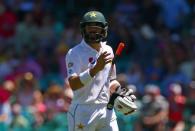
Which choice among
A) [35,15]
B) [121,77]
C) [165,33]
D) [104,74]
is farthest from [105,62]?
[35,15]

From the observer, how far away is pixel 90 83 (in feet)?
30.7

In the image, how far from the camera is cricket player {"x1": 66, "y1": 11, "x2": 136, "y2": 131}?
9.34 meters

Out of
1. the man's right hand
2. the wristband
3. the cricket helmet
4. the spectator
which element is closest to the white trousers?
the wristband

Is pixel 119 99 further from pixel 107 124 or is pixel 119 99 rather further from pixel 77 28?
pixel 77 28

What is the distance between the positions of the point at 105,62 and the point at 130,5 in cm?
815

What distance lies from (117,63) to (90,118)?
6.80 m

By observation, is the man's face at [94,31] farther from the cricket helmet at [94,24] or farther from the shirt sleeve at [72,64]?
the shirt sleeve at [72,64]

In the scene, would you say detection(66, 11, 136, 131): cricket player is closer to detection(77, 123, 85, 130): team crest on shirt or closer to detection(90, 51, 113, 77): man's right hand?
detection(77, 123, 85, 130): team crest on shirt

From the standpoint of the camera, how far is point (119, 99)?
31.3 feet

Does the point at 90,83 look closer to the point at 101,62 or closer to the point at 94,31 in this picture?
→ the point at 101,62

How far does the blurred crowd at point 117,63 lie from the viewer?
13.6 meters

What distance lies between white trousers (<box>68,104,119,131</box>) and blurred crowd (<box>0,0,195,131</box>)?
150 inches

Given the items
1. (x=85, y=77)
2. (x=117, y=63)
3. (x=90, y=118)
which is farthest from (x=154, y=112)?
(x=85, y=77)

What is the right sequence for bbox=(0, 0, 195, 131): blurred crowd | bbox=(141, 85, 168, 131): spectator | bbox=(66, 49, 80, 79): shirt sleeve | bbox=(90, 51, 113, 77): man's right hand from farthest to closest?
bbox=(0, 0, 195, 131): blurred crowd → bbox=(141, 85, 168, 131): spectator → bbox=(66, 49, 80, 79): shirt sleeve → bbox=(90, 51, 113, 77): man's right hand
